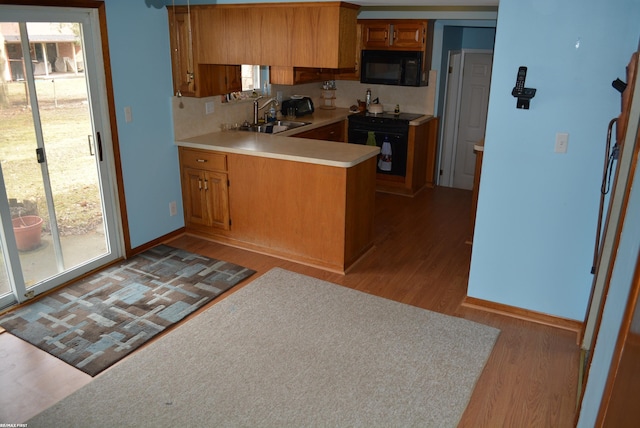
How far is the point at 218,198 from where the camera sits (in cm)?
442

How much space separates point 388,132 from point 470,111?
1210 millimetres

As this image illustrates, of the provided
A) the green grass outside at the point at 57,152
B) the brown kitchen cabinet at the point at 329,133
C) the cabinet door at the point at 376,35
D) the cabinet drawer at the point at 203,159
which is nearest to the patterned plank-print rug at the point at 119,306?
the green grass outside at the point at 57,152

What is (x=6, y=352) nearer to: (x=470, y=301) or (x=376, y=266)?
(x=376, y=266)

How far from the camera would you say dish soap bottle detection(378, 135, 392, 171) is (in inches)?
234

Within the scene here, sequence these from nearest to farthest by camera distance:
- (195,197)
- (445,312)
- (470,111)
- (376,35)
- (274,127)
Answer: (445,312) < (195,197) < (274,127) < (376,35) < (470,111)

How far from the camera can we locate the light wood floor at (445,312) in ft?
8.25

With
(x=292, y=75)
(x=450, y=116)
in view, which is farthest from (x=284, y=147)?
(x=450, y=116)

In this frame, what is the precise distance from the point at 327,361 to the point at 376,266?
140 cm

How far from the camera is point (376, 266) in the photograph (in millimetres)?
4105

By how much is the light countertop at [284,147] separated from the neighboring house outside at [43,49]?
1.17 meters

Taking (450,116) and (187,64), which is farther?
(450,116)

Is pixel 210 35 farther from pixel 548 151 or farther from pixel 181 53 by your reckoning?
pixel 548 151

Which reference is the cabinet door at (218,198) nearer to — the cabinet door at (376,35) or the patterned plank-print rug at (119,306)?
the patterned plank-print rug at (119,306)

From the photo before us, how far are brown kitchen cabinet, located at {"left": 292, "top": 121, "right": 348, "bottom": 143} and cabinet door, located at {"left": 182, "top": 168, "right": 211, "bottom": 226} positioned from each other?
3.82ft
